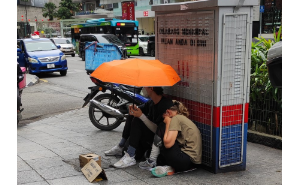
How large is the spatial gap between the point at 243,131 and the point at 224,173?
0.57 metres

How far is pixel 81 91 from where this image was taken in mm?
13234

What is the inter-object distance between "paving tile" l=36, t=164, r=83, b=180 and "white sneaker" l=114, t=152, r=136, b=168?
52cm

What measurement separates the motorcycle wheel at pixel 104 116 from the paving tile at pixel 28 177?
2.53 metres

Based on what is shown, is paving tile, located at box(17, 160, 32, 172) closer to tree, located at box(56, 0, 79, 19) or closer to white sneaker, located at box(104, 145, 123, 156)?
white sneaker, located at box(104, 145, 123, 156)

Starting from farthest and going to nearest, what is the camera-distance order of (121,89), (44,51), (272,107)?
1. (44,51)
2. (121,89)
3. (272,107)

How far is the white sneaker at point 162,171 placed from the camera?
15.5 ft

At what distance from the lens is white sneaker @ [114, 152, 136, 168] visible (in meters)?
5.12

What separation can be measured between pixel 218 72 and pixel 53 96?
28.5 ft

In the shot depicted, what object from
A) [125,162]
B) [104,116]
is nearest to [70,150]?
[125,162]

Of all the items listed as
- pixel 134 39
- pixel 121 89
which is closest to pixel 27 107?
pixel 121 89

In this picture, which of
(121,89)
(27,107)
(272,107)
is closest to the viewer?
(272,107)

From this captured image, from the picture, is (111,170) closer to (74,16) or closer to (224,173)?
(224,173)

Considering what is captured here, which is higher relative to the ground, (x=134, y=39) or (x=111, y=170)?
(x=134, y=39)

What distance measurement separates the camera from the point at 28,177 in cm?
473
